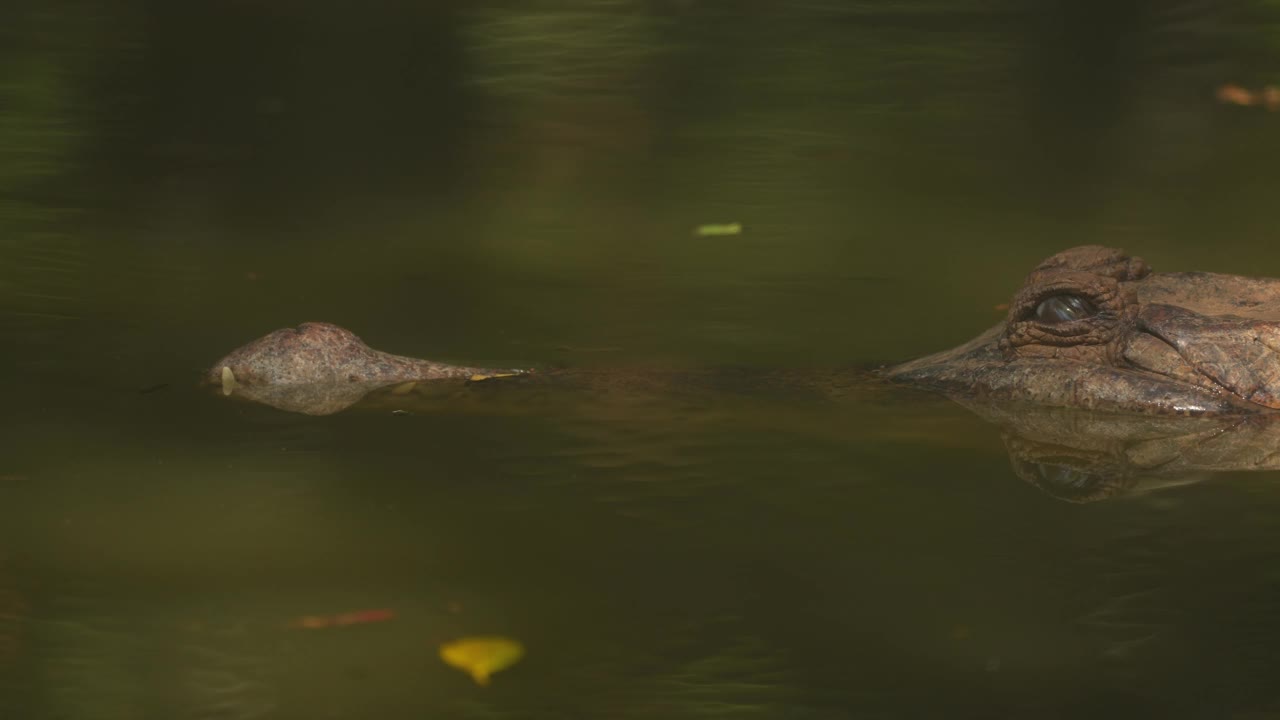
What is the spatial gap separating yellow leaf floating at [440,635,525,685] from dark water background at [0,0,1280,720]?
0.14 ft

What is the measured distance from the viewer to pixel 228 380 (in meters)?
6.21

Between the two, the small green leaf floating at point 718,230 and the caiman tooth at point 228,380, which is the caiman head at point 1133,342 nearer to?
the caiman tooth at point 228,380

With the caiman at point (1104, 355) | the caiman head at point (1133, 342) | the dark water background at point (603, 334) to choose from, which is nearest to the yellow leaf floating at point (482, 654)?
the dark water background at point (603, 334)

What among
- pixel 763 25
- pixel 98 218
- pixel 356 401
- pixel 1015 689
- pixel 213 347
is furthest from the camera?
pixel 763 25

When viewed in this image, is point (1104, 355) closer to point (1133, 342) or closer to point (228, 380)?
point (1133, 342)

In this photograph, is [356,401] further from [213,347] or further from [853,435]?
[853,435]

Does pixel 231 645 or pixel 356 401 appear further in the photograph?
pixel 356 401

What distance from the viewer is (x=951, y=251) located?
8.58m

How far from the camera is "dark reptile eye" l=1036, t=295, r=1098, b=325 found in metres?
5.64

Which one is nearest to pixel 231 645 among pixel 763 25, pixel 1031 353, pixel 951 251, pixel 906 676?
pixel 906 676

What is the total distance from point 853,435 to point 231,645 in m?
2.31

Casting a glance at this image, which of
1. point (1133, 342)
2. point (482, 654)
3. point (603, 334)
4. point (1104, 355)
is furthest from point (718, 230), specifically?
point (482, 654)

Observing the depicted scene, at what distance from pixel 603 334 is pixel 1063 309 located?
81.6 inches

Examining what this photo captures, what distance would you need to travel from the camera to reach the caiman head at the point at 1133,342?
17.9 ft
